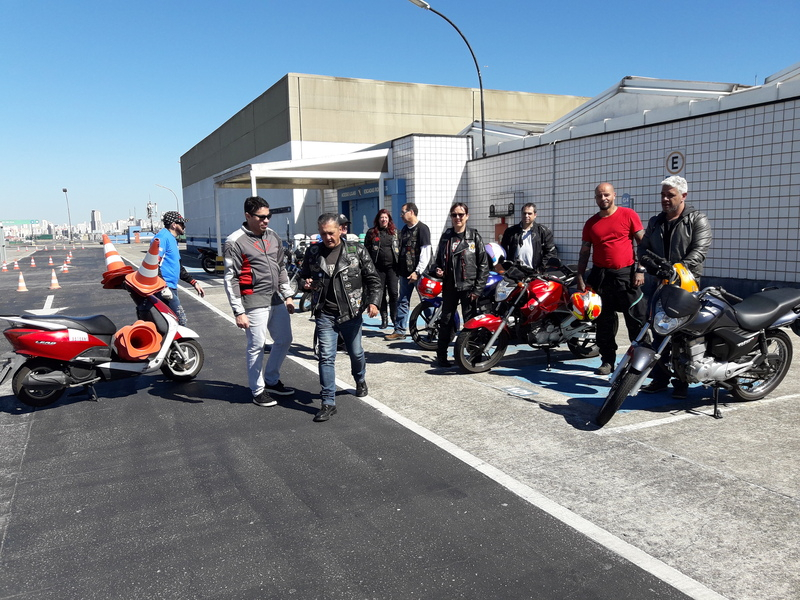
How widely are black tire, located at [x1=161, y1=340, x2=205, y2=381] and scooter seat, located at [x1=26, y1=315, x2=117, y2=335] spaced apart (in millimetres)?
651

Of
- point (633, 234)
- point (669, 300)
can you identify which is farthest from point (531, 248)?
point (669, 300)

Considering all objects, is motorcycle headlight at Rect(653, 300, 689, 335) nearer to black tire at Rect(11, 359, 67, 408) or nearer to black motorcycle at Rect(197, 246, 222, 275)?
black tire at Rect(11, 359, 67, 408)

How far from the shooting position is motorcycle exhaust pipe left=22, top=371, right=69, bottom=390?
17.8 feet

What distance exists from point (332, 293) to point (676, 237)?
3112 mm

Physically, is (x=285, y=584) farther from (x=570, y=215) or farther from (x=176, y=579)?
(x=570, y=215)

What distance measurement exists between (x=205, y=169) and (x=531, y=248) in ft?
122

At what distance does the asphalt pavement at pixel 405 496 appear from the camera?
287 centimetres

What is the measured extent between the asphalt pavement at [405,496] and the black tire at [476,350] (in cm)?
49

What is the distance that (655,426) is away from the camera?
474 cm

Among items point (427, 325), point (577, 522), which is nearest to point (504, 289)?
point (427, 325)

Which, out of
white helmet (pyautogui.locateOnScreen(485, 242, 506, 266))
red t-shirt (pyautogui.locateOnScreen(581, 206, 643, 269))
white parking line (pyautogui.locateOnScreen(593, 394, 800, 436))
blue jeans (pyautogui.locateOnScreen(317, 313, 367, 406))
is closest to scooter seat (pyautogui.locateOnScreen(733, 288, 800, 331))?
white parking line (pyautogui.locateOnScreen(593, 394, 800, 436))

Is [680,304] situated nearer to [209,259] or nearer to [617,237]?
[617,237]

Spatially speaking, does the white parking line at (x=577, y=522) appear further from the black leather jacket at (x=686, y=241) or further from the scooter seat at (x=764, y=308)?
the scooter seat at (x=764, y=308)

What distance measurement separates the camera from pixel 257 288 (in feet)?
18.2
